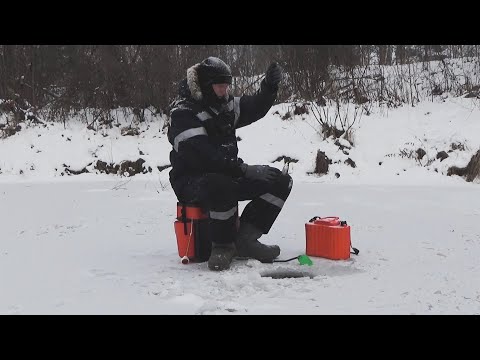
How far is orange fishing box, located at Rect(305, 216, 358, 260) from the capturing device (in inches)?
143

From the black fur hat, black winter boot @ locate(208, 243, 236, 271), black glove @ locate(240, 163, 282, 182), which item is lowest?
black winter boot @ locate(208, 243, 236, 271)

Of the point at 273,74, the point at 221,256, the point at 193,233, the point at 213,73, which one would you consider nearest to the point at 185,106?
the point at 213,73

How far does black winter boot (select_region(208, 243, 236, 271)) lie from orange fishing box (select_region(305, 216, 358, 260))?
1.97ft

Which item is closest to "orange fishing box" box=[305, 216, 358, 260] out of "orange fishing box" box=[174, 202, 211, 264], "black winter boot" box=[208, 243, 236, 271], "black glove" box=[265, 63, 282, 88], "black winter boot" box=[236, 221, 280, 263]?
"black winter boot" box=[236, 221, 280, 263]

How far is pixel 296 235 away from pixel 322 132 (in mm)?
4911

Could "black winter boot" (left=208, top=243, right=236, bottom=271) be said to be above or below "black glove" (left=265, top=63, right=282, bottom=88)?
below

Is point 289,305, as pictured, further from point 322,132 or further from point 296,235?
point 322,132

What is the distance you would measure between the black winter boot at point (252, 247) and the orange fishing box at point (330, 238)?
287 millimetres

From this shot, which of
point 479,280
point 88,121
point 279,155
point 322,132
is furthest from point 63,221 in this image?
point 88,121

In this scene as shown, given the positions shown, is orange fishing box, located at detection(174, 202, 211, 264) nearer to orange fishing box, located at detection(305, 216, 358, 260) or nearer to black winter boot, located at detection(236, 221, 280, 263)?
black winter boot, located at detection(236, 221, 280, 263)

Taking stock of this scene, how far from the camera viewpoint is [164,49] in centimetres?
1127

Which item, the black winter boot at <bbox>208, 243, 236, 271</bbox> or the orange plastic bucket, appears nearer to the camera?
the black winter boot at <bbox>208, 243, 236, 271</bbox>

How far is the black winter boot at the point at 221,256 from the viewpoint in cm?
340

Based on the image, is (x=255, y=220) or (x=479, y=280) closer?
(x=479, y=280)
